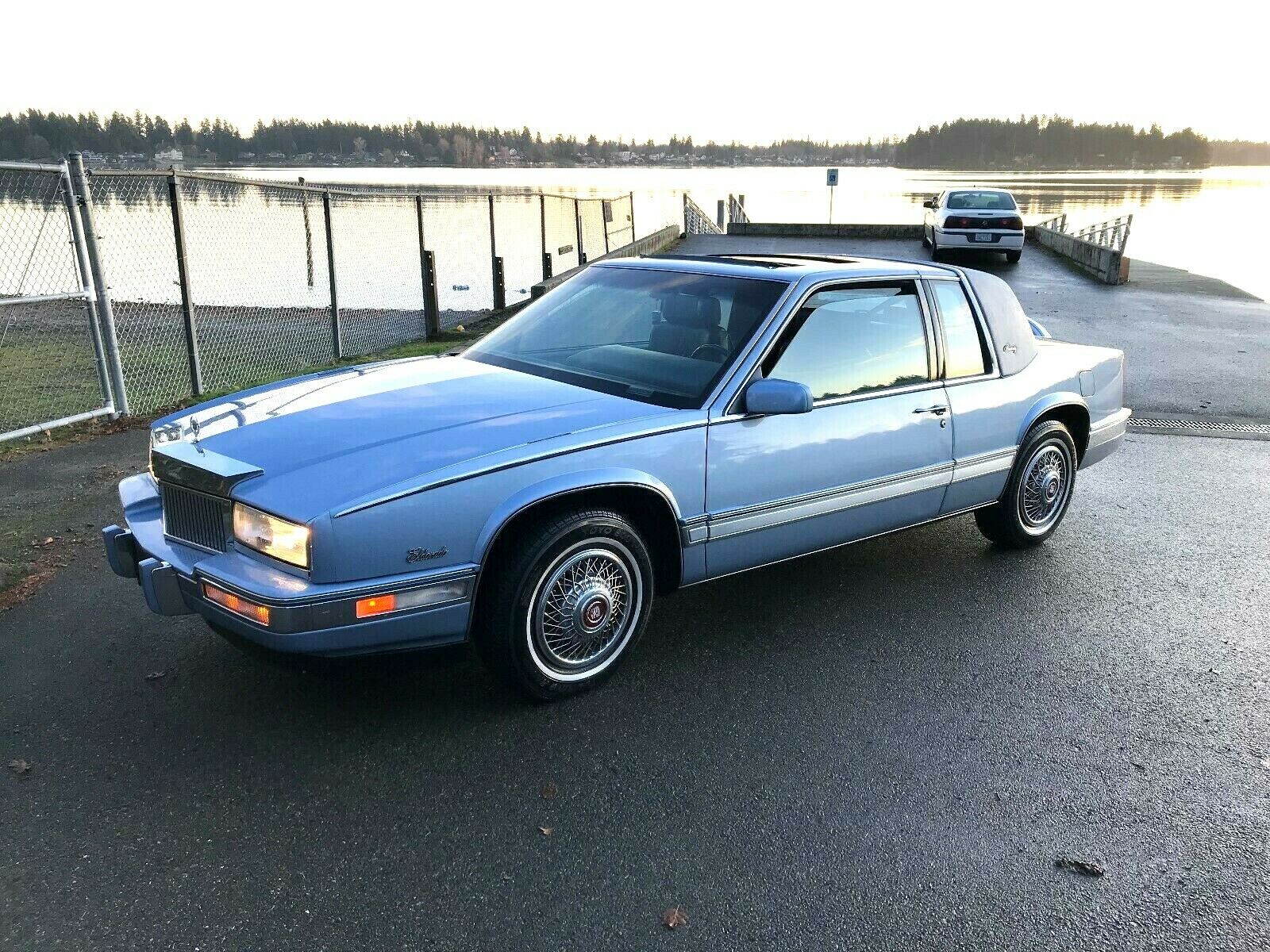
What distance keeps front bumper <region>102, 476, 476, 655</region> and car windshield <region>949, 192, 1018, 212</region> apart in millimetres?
23378

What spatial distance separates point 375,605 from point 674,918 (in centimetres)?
134

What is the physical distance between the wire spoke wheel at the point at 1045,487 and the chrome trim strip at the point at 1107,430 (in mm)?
247

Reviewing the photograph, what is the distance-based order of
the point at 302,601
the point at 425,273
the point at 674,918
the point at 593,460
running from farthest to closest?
the point at 425,273
the point at 593,460
the point at 302,601
the point at 674,918

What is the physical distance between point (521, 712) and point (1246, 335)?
1408 cm

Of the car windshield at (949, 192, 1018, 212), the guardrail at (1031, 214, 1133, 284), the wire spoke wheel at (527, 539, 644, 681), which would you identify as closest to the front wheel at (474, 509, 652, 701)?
the wire spoke wheel at (527, 539, 644, 681)

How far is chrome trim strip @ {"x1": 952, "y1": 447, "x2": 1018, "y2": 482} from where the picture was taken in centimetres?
496

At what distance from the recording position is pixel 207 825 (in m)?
2.98

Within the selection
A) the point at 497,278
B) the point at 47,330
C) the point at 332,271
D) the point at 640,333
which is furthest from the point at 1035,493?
the point at 47,330

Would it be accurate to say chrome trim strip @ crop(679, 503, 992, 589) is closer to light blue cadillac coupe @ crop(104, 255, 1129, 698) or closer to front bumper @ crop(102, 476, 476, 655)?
light blue cadillac coupe @ crop(104, 255, 1129, 698)

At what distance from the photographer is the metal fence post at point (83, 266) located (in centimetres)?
750

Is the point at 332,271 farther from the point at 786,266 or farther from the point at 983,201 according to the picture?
the point at 983,201

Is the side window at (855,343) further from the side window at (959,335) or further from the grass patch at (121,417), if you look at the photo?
the grass patch at (121,417)

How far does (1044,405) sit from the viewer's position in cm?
537

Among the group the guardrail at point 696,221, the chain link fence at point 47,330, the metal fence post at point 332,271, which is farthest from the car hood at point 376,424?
the guardrail at point 696,221
